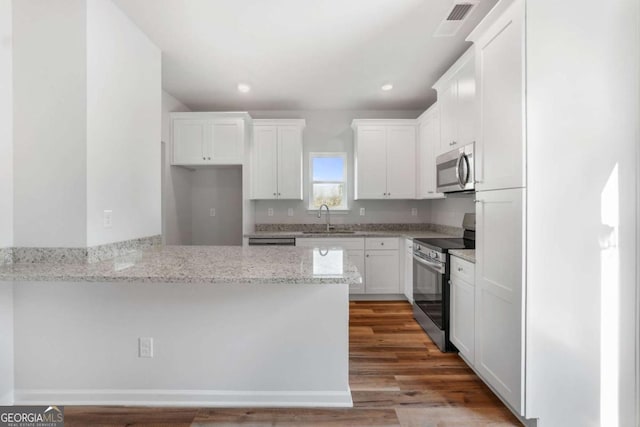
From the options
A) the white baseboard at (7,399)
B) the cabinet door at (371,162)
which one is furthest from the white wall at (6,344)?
the cabinet door at (371,162)

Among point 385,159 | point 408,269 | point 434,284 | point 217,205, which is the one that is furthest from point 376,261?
A: point 217,205

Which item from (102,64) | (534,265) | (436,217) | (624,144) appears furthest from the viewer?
(436,217)

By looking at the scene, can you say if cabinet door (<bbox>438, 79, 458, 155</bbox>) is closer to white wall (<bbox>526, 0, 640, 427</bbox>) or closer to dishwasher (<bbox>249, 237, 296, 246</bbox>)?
white wall (<bbox>526, 0, 640, 427</bbox>)

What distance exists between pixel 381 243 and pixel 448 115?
1748 mm

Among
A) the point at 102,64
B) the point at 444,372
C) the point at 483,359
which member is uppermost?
the point at 102,64

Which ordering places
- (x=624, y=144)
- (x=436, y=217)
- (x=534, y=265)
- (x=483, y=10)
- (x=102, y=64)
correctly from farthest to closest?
1. (x=436, y=217)
2. (x=483, y=10)
3. (x=102, y=64)
4. (x=534, y=265)
5. (x=624, y=144)

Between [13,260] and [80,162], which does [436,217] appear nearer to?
[80,162]

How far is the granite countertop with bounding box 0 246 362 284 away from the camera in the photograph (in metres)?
1.54

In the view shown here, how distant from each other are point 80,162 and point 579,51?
9.68 ft

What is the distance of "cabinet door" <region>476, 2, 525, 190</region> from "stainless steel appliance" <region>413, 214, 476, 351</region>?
83cm

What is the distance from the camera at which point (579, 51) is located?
1734 mm

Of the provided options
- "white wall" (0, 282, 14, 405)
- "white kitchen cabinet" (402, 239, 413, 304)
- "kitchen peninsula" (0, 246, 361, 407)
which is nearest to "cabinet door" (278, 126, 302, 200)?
"white kitchen cabinet" (402, 239, 413, 304)

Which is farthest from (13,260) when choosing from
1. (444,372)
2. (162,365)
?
(444,372)

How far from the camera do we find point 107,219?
2.24 m
